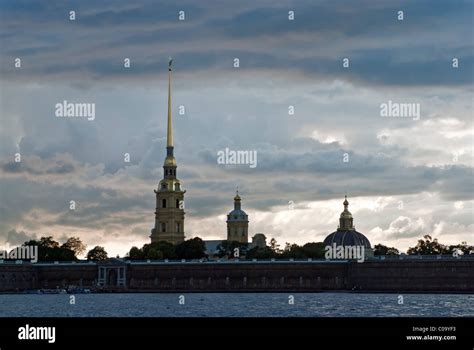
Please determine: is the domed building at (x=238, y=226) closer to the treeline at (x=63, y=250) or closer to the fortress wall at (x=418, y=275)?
the treeline at (x=63, y=250)

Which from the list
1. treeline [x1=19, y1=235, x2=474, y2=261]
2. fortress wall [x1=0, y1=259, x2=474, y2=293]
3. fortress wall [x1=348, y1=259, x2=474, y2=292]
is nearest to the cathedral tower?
treeline [x1=19, y1=235, x2=474, y2=261]

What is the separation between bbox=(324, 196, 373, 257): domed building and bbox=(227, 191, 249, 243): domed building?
22.3 m

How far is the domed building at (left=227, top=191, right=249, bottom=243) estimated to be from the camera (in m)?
197

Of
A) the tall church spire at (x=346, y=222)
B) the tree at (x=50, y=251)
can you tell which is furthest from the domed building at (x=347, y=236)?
the tree at (x=50, y=251)

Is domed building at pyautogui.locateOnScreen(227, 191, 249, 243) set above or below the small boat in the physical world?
above

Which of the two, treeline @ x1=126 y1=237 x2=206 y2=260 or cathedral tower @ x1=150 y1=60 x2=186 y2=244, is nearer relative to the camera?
treeline @ x1=126 y1=237 x2=206 y2=260

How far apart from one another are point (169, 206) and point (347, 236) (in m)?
23.8

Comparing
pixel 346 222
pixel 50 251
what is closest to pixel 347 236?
pixel 346 222

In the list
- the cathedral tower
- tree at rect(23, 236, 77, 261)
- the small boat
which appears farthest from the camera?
the cathedral tower

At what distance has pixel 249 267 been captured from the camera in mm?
134250

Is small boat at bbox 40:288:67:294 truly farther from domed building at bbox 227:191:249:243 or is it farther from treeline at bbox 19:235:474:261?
domed building at bbox 227:191:249:243

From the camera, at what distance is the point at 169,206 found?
18000 cm
